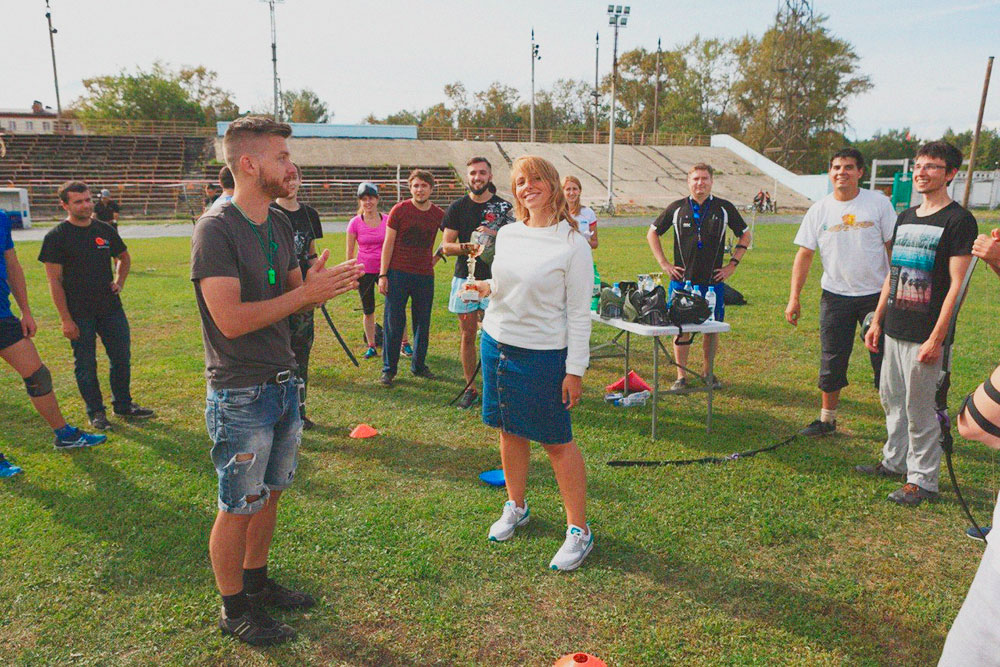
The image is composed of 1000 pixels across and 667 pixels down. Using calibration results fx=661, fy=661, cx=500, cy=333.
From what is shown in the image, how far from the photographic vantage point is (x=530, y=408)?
338cm

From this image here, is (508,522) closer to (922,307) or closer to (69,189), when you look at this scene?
(922,307)

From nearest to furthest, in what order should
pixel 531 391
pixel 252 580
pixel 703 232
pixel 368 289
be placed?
pixel 252 580 < pixel 531 391 < pixel 703 232 < pixel 368 289

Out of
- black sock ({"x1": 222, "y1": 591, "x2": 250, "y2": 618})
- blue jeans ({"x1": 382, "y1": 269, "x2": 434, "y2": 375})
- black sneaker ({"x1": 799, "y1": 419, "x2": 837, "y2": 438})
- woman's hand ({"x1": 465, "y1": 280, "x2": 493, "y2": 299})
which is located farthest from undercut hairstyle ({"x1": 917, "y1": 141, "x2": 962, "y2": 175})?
black sock ({"x1": 222, "y1": 591, "x2": 250, "y2": 618})

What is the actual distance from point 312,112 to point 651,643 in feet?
289

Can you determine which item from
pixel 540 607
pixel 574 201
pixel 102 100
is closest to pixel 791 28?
pixel 102 100

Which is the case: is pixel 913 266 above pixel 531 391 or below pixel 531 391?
above

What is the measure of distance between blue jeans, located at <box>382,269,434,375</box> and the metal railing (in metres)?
51.6

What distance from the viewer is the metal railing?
56.2 metres

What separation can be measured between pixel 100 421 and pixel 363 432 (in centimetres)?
219

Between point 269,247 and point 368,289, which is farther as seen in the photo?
point 368,289

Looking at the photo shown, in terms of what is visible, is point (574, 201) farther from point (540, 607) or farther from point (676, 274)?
point (540, 607)

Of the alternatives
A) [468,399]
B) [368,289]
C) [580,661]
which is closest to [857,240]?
[468,399]

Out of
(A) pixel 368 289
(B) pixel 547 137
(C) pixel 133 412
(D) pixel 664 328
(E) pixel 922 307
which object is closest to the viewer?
(E) pixel 922 307

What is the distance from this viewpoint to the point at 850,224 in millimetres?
4836
